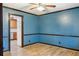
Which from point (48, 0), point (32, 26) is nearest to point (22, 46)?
point (32, 26)

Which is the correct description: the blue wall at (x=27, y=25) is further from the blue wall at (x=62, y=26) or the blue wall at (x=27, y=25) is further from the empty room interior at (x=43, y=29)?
the blue wall at (x=62, y=26)

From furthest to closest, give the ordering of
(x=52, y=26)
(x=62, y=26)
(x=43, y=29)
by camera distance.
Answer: (x=43, y=29) < (x=52, y=26) < (x=62, y=26)

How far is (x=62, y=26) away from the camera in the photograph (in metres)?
4.63

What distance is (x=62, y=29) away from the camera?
15.3 feet

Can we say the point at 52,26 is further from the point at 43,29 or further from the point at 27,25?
the point at 27,25

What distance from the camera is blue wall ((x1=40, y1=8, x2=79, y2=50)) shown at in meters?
4.11

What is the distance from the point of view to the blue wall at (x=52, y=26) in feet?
13.3

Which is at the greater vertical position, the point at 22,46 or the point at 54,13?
the point at 54,13

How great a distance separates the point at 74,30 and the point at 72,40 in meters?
0.49

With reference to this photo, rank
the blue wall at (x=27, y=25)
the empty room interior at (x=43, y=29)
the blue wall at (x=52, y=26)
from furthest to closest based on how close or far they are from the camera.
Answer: the blue wall at (x=52, y=26) < the blue wall at (x=27, y=25) < the empty room interior at (x=43, y=29)

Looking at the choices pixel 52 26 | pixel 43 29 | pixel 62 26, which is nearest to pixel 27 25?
pixel 43 29

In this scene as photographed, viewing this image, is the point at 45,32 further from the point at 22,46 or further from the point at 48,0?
the point at 48,0

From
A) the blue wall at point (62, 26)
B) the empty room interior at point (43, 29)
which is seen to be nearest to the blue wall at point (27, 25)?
the empty room interior at point (43, 29)

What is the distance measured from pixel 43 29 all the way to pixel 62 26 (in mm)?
1510
